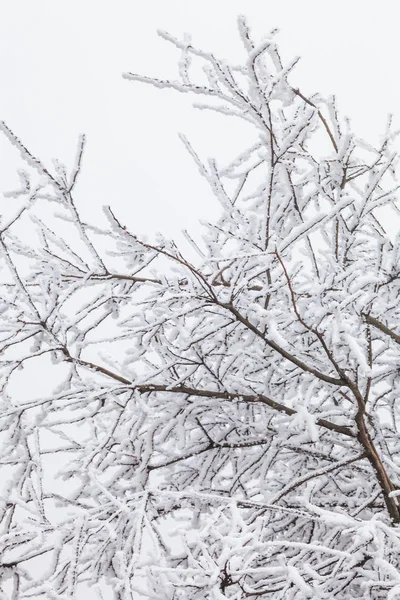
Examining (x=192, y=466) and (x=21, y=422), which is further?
(x=192, y=466)

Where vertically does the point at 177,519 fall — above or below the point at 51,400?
below

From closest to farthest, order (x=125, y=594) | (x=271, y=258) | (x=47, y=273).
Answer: (x=125, y=594) → (x=271, y=258) → (x=47, y=273)

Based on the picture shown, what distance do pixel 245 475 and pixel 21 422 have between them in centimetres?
176

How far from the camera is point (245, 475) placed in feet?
12.6

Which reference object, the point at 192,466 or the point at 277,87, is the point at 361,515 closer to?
the point at 192,466


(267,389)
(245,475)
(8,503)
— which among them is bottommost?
(8,503)

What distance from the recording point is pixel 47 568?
2.64 meters

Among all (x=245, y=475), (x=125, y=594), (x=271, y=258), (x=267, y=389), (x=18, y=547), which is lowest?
(x=125, y=594)

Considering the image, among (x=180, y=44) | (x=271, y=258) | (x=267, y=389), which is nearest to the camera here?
(x=180, y=44)

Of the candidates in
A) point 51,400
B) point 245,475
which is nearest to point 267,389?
point 245,475

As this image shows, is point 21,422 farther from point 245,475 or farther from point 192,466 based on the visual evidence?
point 245,475

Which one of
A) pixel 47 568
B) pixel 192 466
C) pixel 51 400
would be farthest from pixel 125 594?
pixel 192 466

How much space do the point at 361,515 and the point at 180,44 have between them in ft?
10.5

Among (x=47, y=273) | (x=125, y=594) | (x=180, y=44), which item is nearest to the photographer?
(x=125, y=594)
